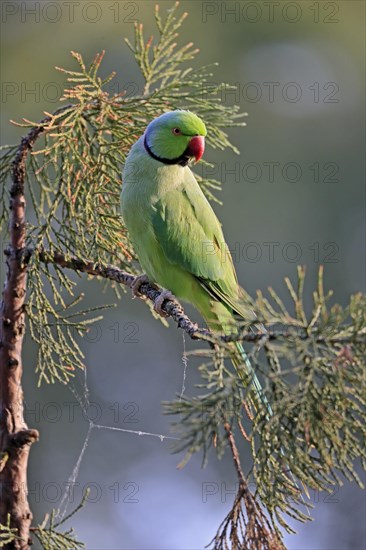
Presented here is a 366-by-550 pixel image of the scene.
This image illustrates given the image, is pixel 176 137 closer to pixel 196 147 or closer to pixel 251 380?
pixel 196 147

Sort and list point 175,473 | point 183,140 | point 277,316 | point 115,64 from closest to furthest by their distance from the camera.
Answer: point 277,316, point 183,140, point 115,64, point 175,473

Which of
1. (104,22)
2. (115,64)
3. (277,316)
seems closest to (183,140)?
(277,316)

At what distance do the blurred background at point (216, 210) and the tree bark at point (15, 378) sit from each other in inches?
216

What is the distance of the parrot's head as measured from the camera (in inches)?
93.4

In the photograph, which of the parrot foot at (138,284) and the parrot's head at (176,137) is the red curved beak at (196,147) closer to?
the parrot's head at (176,137)

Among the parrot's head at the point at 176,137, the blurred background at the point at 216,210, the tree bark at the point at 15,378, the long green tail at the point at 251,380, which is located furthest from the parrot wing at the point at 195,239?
the blurred background at the point at 216,210

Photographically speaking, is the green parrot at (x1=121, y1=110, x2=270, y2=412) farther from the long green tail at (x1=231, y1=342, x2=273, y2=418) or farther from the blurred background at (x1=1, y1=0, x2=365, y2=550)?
the blurred background at (x1=1, y1=0, x2=365, y2=550)

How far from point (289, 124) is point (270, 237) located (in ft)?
4.34

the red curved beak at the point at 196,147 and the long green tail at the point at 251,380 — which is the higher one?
the red curved beak at the point at 196,147

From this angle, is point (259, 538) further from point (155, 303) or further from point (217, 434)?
point (155, 303)

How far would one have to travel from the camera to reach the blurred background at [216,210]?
26.0ft

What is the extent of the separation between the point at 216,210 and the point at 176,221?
17.4 feet

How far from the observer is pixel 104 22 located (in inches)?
328

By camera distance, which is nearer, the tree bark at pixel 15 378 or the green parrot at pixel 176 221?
the tree bark at pixel 15 378
